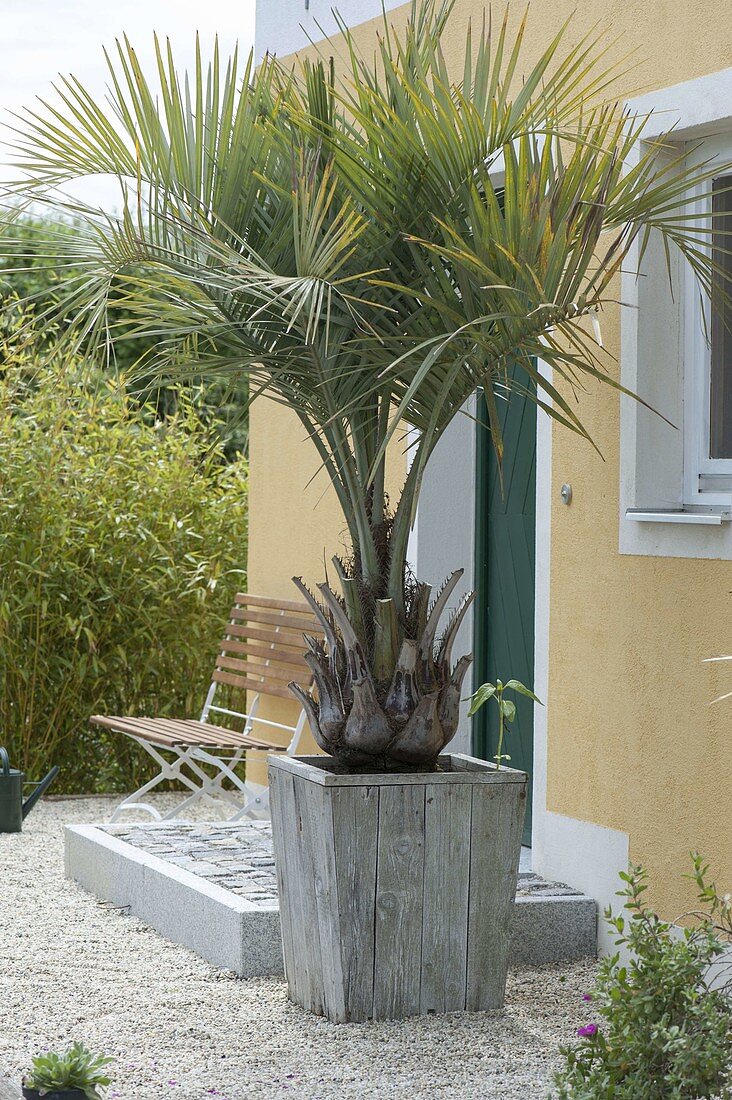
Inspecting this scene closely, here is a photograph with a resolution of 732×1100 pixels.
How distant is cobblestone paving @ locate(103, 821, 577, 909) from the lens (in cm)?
524

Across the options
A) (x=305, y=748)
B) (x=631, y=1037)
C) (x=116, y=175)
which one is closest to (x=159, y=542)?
(x=305, y=748)

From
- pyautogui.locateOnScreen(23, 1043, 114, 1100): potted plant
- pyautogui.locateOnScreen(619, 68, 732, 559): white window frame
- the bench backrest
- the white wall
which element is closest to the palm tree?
pyautogui.locateOnScreen(619, 68, 732, 559): white window frame

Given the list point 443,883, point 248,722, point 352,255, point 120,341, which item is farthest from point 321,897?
point 120,341

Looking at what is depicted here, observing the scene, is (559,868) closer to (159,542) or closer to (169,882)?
(169,882)

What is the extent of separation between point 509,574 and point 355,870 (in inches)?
93.0

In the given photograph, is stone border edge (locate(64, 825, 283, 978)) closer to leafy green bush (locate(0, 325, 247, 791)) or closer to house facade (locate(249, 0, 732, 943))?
house facade (locate(249, 0, 732, 943))

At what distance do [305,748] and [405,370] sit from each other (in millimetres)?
3535

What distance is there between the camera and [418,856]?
432 centimetres

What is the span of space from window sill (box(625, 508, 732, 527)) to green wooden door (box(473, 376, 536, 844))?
1.28 m

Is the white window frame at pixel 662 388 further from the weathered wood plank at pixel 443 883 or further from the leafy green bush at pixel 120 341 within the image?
the leafy green bush at pixel 120 341

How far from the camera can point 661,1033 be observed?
3.11 metres

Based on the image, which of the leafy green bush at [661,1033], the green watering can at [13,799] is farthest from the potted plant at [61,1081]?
the green watering can at [13,799]

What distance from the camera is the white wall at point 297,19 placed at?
688cm

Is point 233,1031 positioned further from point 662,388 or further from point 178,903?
point 662,388
